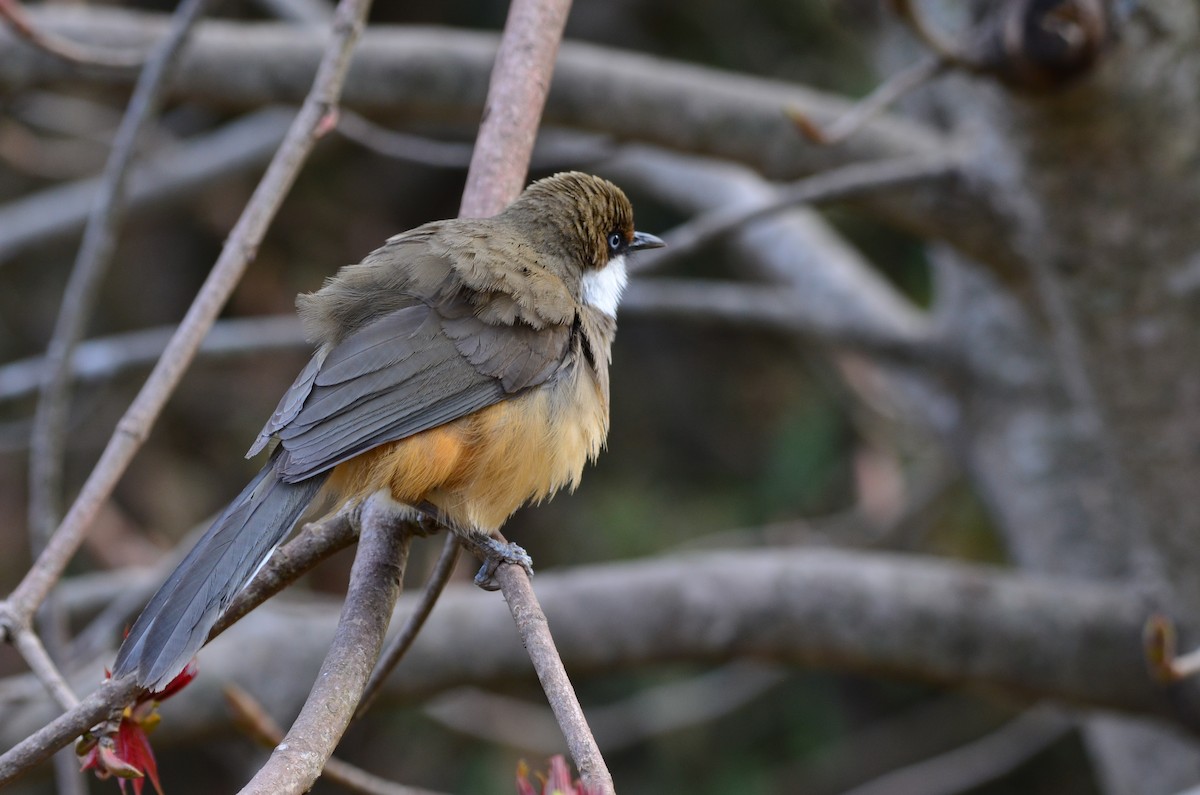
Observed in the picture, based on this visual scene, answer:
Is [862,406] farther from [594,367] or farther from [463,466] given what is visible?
[463,466]

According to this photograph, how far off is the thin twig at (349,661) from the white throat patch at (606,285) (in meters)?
1.07

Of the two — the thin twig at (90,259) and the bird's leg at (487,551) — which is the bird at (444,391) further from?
the thin twig at (90,259)

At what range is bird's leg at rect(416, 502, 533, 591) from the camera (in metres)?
2.47

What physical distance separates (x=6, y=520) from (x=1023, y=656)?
6.31 meters

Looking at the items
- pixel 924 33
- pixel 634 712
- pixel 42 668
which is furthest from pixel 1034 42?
pixel 634 712

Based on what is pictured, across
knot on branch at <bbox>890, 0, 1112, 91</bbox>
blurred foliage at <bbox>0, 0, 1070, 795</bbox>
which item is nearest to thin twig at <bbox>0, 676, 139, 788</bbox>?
knot on branch at <bbox>890, 0, 1112, 91</bbox>

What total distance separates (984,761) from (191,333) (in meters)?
4.83

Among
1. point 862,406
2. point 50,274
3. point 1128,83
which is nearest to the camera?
point 1128,83

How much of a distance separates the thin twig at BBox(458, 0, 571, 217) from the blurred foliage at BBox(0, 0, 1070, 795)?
407 centimetres

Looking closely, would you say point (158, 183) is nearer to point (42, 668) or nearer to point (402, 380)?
point (402, 380)

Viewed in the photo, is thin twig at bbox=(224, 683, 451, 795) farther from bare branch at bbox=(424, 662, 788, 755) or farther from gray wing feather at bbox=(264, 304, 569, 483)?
bare branch at bbox=(424, 662, 788, 755)

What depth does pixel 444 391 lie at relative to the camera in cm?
278

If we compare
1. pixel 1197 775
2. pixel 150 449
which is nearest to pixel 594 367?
pixel 1197 775

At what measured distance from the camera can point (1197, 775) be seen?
434 centimetres
